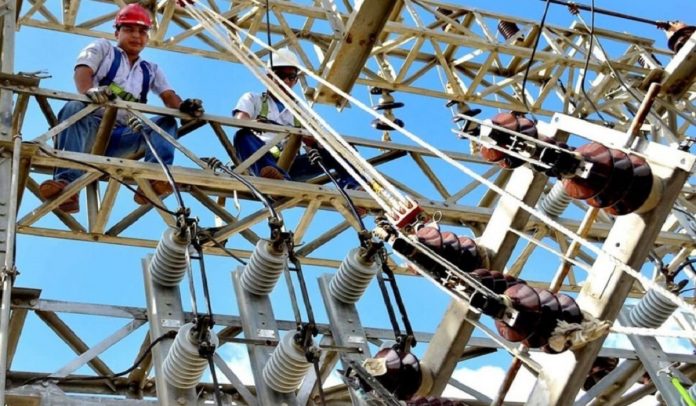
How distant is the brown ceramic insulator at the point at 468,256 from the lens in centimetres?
482

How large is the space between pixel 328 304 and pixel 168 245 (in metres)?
0.92

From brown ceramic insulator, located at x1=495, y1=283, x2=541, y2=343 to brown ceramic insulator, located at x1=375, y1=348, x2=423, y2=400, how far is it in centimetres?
55

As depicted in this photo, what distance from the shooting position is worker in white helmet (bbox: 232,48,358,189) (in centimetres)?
865

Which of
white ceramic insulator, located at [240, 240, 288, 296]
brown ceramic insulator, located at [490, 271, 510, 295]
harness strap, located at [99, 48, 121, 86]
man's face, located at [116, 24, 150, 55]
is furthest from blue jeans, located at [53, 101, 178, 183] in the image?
brown ceramic insulator, located at [490, 271, 510, 295]

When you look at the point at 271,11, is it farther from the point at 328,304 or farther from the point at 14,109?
the point at 328,304

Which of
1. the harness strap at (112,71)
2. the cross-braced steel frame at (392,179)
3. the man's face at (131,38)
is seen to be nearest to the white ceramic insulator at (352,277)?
the cross-braced steel frame at (392,179)

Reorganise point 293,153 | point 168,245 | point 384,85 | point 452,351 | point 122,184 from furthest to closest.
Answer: point 384,85
point 293,153
point 122,184
point 168,245
point 452,351

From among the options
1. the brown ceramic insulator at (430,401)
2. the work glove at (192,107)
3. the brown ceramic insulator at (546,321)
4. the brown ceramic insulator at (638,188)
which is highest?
the work glove at (192,107)

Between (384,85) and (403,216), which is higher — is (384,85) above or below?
above

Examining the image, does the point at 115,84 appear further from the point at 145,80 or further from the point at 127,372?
the point at 127,372

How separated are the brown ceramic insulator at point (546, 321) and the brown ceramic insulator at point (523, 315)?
2 centimetres

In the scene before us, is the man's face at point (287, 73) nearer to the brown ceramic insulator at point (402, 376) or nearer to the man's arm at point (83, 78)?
the man's arm at point (83, 78)

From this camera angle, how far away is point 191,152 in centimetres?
796

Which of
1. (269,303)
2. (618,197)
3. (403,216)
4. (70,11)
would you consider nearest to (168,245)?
(269,303)
